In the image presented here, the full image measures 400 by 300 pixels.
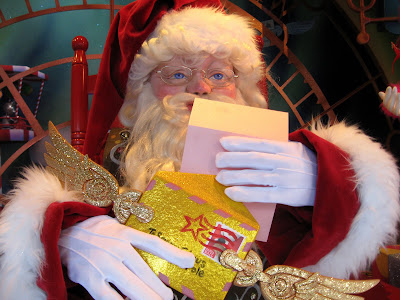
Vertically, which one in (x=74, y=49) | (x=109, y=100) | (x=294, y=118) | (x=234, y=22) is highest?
(x=234, y=22)

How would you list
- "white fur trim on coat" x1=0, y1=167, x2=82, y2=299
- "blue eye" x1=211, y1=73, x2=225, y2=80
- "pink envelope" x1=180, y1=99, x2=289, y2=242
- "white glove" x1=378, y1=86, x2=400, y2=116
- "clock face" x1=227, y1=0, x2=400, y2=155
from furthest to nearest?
1. "clock face" x1=227, y1=0, x2=400, y2=155
2. "white glove" x1=378, y1=86, x2=400, y2=116
3. "blue eye" x1=211, y1=73, x2=225, y2=80
4. "pink envelope" x1=180, y1=99, x2=289, y2=242
5. "white fur trim on coat" x1=0, y1=167, x2=82, y2=299

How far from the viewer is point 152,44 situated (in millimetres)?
1251

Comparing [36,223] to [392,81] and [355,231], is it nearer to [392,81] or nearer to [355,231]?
[355,231]

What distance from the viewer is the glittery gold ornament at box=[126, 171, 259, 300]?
0.81 metres

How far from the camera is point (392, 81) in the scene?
1594 mm

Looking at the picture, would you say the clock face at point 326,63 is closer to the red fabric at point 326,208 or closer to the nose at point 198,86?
the nose at point 198,86

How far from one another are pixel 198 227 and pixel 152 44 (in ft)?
2.42

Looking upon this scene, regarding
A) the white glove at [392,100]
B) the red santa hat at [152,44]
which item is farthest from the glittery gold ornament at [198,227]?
the white glove at [392,100]

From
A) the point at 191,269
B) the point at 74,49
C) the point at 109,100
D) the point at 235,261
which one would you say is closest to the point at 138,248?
the point at 191,269

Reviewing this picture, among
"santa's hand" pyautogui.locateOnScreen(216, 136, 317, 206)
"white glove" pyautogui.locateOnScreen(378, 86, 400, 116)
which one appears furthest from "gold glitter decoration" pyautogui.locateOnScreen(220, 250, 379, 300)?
"white glove" pyautogui.locateOnScreen(378, 86, 400, 116)

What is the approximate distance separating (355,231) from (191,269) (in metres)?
0.44

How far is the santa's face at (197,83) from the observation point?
1209 millimetres

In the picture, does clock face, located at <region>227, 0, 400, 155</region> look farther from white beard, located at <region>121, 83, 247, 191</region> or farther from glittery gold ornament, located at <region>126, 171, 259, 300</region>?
glittery gold ornament, located at <region>126, 171, 259, 300</region>

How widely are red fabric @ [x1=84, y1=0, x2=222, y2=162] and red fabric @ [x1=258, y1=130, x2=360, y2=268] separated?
2.33 feet
